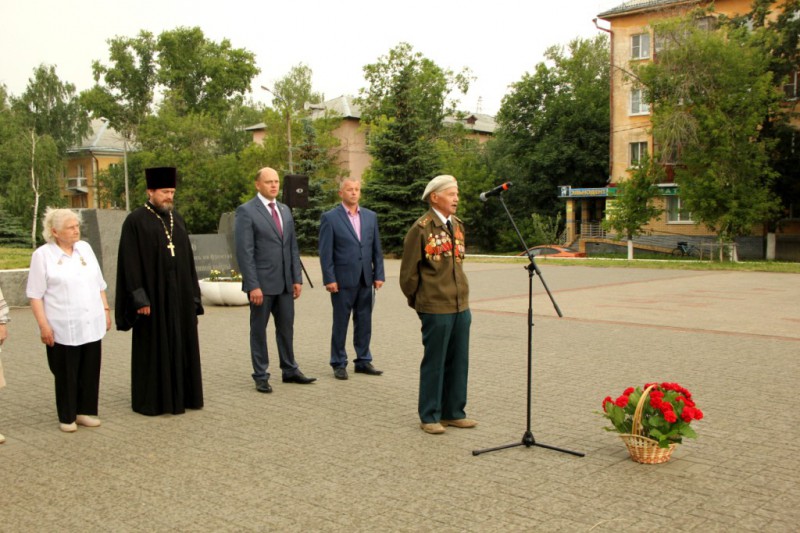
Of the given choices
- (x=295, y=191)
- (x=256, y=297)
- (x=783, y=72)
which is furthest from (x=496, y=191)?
(x=783, y=72)

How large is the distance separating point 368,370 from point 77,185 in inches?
2913

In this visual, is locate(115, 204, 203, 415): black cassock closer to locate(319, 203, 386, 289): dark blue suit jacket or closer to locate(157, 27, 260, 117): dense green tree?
locate(319, 203, 386, 289): dark blue suit jacket

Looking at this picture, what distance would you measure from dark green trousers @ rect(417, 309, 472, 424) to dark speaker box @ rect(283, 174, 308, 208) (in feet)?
47.2

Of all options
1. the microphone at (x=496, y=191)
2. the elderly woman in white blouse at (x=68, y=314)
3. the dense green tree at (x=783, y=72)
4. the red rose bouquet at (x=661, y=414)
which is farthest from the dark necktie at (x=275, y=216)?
the dense green tree at (x=783, y=72)

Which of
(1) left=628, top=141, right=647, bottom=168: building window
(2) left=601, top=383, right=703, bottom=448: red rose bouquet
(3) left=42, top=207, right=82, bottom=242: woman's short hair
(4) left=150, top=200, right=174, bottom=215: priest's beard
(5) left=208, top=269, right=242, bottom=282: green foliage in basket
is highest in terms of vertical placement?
(1) left=628, top=141, right=647, bottom=168: building window

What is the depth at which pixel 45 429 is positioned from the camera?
20.6 ft

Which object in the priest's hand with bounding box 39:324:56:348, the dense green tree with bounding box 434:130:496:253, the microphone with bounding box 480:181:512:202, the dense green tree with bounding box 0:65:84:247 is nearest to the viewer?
the microphone with bounding box 480:181:512:202

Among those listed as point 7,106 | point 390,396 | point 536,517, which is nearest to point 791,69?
point 390,396

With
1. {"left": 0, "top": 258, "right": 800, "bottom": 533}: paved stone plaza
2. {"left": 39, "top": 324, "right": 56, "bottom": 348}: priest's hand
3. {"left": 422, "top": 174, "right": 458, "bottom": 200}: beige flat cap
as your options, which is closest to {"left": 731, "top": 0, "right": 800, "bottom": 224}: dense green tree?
{"left": 0, "top": 258, "right": 800, "bottom": 533}: paved stone plaza

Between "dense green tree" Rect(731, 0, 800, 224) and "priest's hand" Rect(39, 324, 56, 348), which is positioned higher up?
"dense green tree" Rect(731, 0, 800, 224)

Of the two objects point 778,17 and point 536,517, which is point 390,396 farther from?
point 778,17

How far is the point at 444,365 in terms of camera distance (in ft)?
20.0

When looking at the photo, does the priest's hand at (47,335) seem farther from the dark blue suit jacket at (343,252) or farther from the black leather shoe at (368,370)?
the black leather shoe at (368,370)

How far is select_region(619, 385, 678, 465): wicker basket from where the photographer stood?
5070 mm
